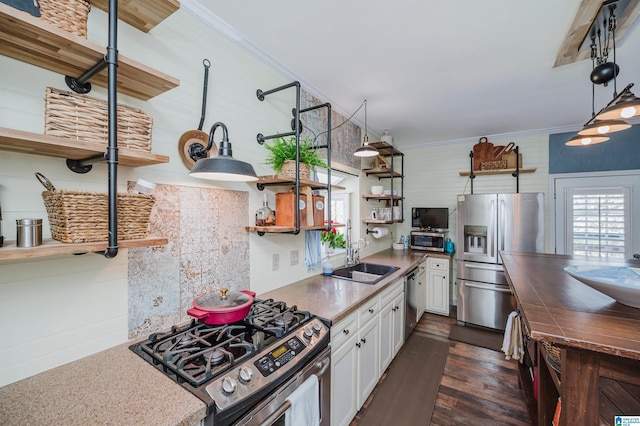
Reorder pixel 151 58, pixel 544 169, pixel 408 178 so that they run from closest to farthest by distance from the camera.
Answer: pixel 151 58, pixel 544 169, pixel 408 178

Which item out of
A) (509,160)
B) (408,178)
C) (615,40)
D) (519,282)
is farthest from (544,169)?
(519,282)

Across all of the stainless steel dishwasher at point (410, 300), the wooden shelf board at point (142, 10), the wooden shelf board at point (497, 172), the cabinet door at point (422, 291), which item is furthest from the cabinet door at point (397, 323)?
the wooden shelf board at point (142, 10)

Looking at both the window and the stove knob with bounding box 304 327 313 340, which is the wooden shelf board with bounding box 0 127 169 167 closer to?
the stove knob with bounding box 304 327 313 340

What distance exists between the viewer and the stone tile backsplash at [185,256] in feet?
4.32

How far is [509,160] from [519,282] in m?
3.08

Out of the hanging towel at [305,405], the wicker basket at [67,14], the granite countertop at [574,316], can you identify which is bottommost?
the hanging towel at [305,405]

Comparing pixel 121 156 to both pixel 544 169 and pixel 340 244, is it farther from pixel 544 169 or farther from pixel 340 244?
pixel 544 169

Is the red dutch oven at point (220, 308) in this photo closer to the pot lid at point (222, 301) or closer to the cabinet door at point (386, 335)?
the pot lid at point (222, 301)

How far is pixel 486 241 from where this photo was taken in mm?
3600

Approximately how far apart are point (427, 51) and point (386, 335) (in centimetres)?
236

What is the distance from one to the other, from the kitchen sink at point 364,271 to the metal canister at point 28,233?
218 centimetres

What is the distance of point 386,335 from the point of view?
246 centimetres

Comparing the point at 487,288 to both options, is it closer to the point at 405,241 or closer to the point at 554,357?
the point at 405,241

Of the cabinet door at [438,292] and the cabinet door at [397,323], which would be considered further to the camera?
the cabinet door at [438,292]
